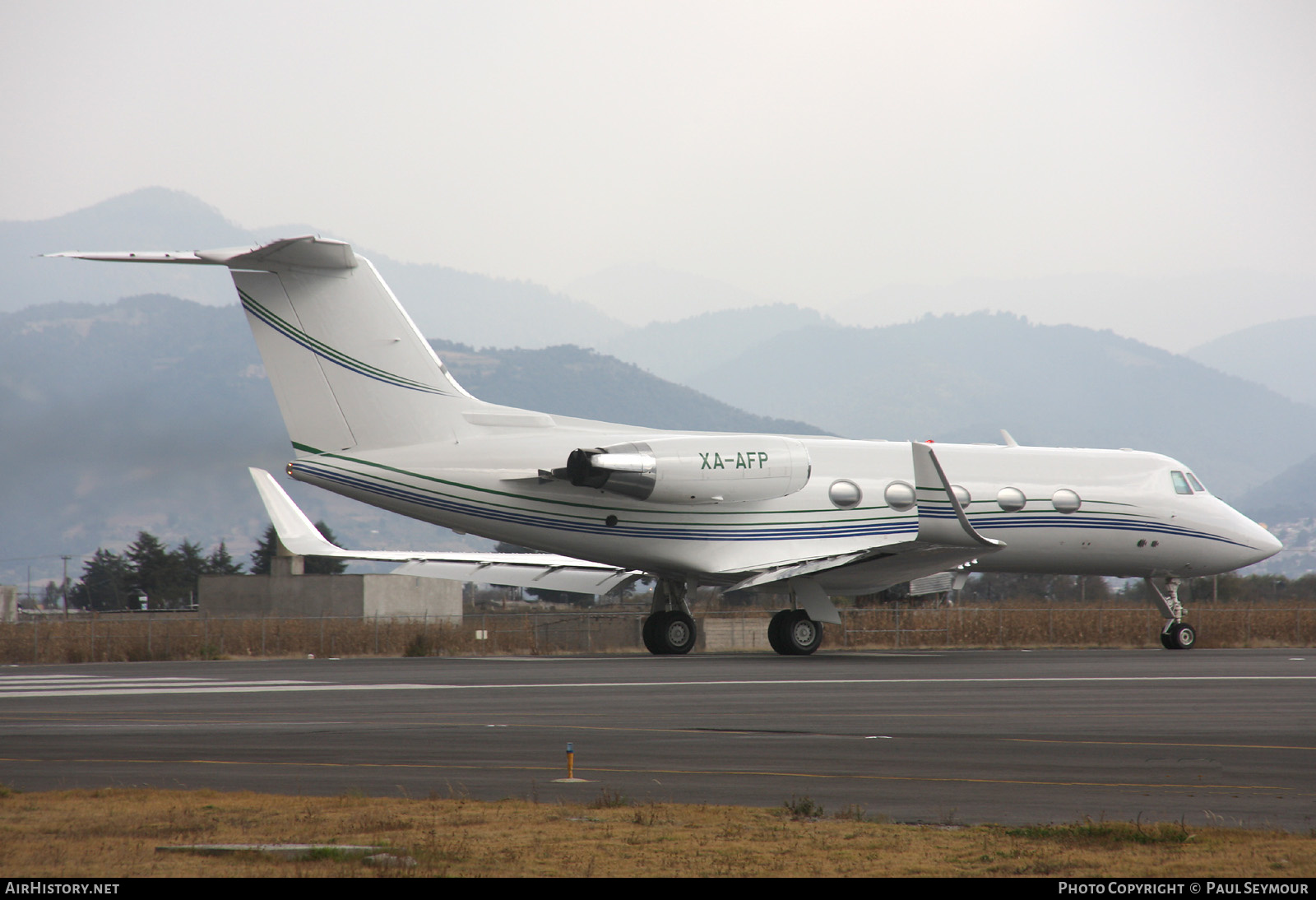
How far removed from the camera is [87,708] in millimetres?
15922

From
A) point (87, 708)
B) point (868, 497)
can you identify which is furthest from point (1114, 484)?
point (87, 708)

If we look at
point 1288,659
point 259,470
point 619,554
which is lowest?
point 1288,659

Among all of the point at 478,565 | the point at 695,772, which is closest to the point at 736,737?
the point at 695,772

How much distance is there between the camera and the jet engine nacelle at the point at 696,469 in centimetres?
2266

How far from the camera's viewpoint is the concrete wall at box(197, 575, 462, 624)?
50219 millimetres

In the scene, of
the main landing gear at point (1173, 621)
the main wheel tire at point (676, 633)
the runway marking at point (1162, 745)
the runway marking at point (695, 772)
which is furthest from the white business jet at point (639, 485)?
the runway marking at point (695, 772)

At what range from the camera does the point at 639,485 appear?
23.0 meters

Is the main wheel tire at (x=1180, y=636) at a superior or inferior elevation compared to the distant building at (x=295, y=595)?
inferior

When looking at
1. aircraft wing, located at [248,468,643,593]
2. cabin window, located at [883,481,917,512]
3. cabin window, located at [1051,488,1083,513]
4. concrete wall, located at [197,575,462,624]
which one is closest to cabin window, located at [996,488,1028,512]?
cabin window, located at [1051,488,1083,513]

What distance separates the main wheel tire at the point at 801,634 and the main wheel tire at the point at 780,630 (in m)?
0.05

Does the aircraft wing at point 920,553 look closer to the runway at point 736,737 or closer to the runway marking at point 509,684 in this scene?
the runway at point 736,737

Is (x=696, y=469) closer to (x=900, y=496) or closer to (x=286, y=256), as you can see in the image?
(x=900, y=496)
